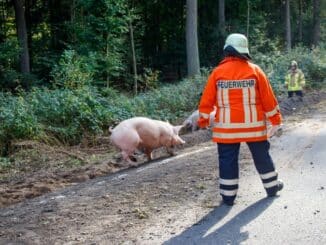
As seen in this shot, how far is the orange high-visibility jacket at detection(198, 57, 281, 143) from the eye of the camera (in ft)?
19.5

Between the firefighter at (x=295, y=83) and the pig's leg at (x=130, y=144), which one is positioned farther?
the firefighter at (x=295, y=83)

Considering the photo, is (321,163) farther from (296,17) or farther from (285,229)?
(296,17)

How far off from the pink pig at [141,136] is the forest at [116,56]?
149 inches

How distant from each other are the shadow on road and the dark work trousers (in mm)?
217

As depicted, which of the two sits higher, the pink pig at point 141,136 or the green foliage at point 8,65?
the green foliage at point 8,65

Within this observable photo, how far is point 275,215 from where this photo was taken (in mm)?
5758

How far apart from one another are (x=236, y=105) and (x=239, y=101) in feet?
0.18

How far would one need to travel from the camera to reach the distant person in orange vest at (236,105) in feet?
19.5

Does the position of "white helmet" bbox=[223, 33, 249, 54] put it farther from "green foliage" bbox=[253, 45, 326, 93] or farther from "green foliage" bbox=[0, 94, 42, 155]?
"green foliage" bbox=[253, 45, 326, 93]

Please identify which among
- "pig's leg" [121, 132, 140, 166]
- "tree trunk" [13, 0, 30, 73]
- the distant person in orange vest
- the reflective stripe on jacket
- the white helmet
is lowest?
"pig's leg" [121, 132, 140, 166]

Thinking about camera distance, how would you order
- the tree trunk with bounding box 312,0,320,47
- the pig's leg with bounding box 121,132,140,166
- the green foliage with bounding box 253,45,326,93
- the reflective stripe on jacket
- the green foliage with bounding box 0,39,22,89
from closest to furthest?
the pig's leg with bounding box 121,132,140,166 < the reflective stripe on jacket < the green foliage with bounding box 0,39,22,89 < the green foliage with bounding box 253,45,326,93 < the tree trunk with bounding box 312,0,320,47

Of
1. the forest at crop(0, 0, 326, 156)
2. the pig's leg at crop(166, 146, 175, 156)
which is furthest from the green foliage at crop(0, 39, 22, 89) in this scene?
the pig's leg at crop(166, 146, 175, 156)

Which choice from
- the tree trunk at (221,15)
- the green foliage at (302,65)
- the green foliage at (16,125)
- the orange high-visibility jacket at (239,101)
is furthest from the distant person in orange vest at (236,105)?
the tree trunk at (221,15)

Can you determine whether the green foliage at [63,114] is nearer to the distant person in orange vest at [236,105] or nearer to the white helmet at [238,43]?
the distant person in orange vest at [236,105]
